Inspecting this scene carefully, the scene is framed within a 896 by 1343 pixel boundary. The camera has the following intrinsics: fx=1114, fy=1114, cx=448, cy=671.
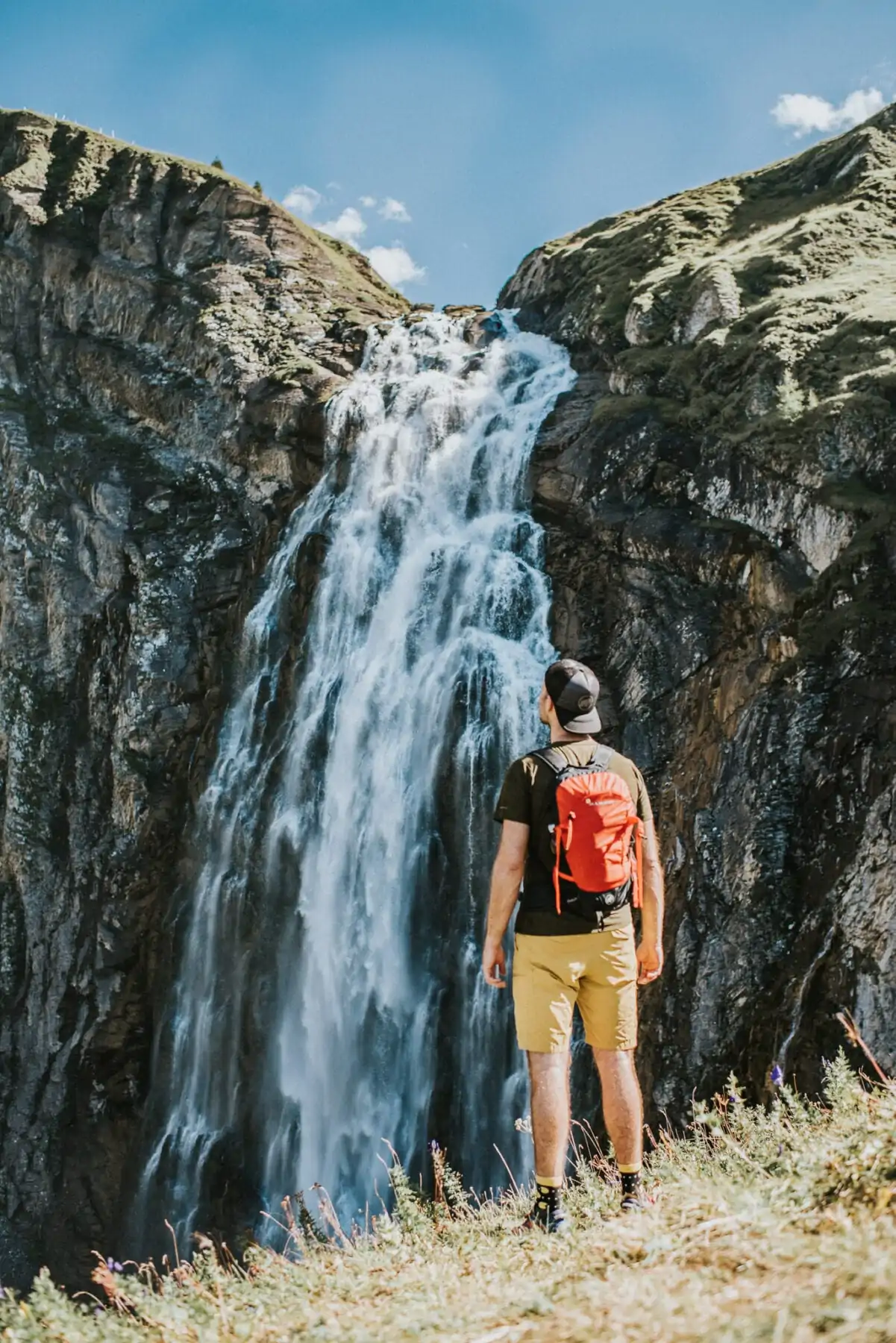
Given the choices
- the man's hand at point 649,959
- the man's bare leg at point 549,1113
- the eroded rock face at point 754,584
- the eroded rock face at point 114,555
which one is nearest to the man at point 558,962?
the man's bare leg at point 549,1113

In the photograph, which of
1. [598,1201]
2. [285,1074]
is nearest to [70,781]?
[285,1074]

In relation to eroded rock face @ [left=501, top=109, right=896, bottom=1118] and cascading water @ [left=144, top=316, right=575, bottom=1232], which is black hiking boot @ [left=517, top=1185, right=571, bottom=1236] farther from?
cascading water @ [left=144, top=316, right=575, bottom=1232]

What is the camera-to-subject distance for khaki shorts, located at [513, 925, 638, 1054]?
5121 millimetres

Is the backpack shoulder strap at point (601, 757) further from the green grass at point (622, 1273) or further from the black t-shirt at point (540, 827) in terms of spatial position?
the green grass at point (622, 1273)

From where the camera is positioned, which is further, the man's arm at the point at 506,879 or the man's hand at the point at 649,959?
the man's hand at the point at 649,959

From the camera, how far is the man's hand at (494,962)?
530cm

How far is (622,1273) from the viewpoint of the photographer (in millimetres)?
3969

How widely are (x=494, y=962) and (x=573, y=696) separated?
4.40 feet

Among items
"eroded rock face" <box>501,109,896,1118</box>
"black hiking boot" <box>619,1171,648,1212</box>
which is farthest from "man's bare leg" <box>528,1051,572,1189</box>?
"eroded rock face" <box>501,109,896,1118</box>

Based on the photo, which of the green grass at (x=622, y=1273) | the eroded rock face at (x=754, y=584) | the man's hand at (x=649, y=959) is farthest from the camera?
the eroded rock face at (x=754, y=584)

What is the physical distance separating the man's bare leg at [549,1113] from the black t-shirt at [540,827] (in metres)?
0.60

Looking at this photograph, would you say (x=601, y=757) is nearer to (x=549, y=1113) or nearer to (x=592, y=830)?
(x=592, y=830)

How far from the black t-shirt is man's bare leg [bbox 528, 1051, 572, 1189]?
0.60 metres

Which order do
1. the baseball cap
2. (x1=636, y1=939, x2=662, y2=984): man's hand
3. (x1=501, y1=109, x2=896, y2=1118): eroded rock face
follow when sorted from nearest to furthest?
1. the baseball cap
2. (x1=636, y1=939, x2=662, y2=984): man's hand
3. (x1=501, y1=109, x2=896, y2=1118): eroded rock face
